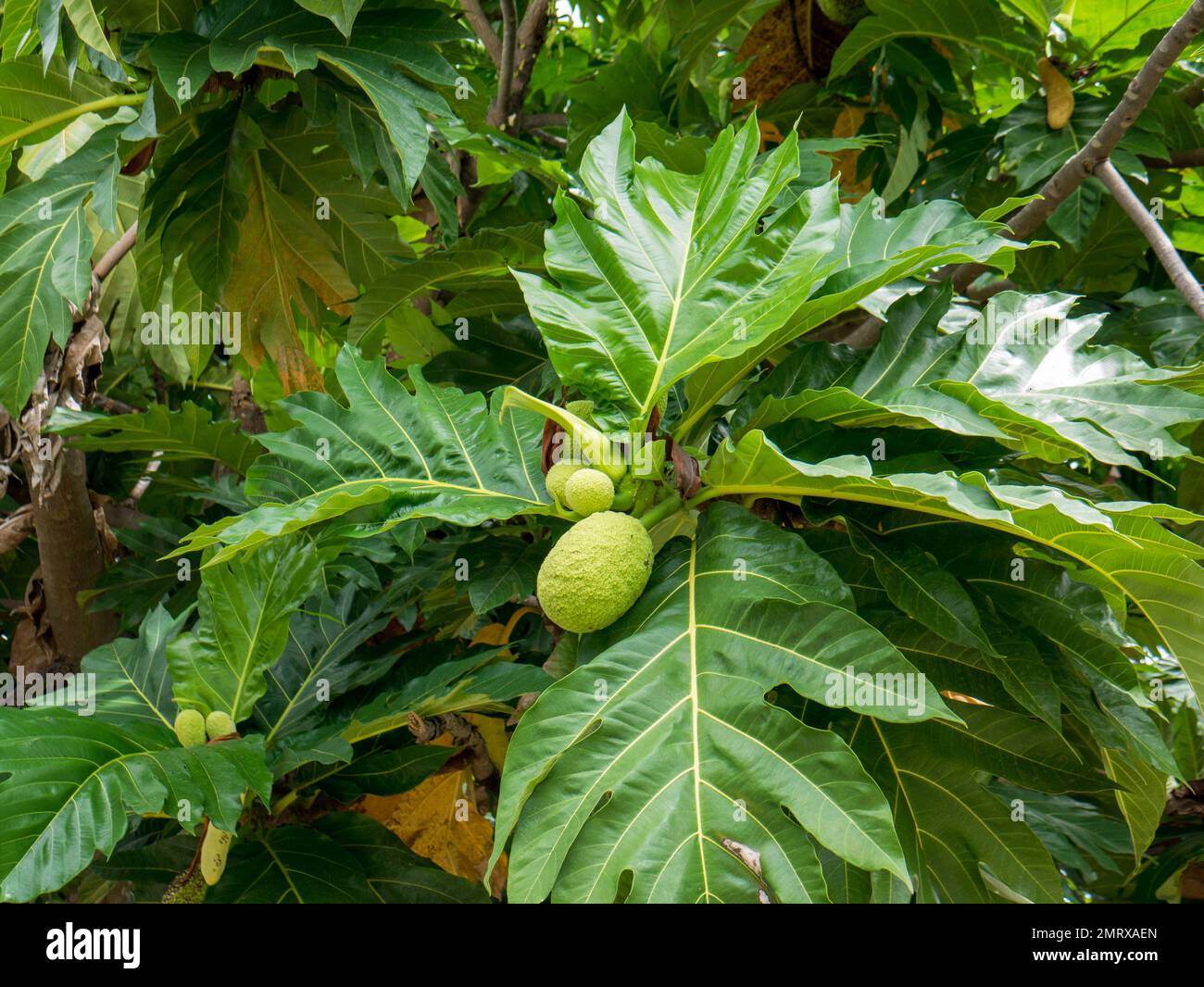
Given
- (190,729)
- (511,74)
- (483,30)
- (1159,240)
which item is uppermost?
(483,30)

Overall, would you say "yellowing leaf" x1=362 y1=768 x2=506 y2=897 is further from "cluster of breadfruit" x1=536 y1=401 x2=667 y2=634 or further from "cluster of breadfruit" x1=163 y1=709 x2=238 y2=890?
"cluster of breadfruit" x1=536 y1=401 x2=667 y2=634

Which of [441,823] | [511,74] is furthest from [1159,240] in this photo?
[441,823]

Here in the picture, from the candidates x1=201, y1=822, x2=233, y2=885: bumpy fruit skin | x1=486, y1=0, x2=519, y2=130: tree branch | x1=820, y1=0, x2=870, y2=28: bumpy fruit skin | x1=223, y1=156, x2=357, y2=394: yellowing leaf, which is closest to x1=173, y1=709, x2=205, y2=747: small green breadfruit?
x1=201, y1=822, x2=233, y2=885: bumpy fruit skin

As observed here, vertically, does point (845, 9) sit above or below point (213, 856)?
above

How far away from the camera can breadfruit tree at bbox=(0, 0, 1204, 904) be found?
47.1 inches

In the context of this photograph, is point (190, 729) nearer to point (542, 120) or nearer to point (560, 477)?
point (560, 477)

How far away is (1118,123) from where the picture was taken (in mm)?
1717

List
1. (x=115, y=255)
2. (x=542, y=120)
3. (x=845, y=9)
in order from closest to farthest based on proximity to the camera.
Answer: (x=115, y=255) < (x=845, y=9) < (x=542, y=120)

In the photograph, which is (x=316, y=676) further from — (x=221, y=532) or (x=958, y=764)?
(x=958, y=764)

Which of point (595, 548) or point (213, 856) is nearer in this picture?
point (595, 548)

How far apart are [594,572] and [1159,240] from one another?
1052 mm

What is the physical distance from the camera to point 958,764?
1.42 m

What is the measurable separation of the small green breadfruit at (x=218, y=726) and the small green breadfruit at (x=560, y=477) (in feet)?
2.44

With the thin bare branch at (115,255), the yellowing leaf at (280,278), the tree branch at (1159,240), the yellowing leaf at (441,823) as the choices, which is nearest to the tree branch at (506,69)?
the yellowing leaf at (280,278)
